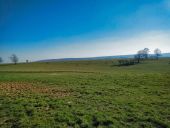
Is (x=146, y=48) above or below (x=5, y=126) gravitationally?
above

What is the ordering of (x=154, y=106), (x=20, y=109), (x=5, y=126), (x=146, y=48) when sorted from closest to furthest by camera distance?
(x=5, y=126)
(x=20, y=109)
(x=154, y=106)
(x=146, y=48)

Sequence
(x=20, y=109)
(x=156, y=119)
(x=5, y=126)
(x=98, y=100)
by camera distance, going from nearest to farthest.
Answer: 1. (x=5, y=126)
2. (x=156, y=119)
3. (x=20, y=109)
4. (x=98, y=100)

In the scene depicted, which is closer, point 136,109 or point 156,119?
point 156,119

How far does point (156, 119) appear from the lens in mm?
8516

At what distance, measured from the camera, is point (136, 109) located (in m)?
10.1

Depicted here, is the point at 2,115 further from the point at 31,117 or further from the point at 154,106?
the point at 154,106

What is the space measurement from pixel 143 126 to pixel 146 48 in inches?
4827

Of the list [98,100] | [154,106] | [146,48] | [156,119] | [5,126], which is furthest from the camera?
[146,48]

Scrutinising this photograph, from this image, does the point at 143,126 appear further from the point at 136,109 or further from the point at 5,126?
the point at 5,126

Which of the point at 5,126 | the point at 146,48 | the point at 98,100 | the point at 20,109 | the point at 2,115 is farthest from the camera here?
the point at 146,48

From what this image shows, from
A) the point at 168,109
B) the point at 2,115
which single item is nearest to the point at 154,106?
the point at 168,109

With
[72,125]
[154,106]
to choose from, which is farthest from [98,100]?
[72,125]

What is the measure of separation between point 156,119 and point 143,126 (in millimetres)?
1106

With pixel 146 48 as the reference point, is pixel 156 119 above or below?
below
